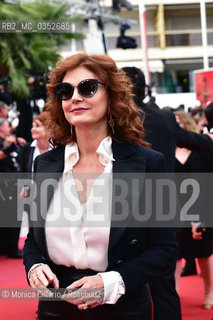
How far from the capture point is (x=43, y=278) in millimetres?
2178

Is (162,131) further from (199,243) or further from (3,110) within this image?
(3,110)

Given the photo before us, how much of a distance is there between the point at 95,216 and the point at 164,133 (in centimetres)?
186

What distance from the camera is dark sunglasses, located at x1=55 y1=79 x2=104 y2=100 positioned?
2312 millimetres

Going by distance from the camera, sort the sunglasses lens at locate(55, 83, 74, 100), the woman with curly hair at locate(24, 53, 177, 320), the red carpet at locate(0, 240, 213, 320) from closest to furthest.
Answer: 1. the woman with curly hair at locate(24, 53, 177, 320)
2. the sunglasses lens at locate(55, 83, 74, 100)
3. the red carpet at locate(0, 240, 213, 320)

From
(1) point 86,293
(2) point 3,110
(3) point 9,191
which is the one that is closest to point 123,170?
(1) point 86,293

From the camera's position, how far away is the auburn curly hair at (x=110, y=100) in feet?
7.80

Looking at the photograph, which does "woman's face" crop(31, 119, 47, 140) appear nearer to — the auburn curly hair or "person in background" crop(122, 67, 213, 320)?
"person in background" crop(122, 67, 213, 320)

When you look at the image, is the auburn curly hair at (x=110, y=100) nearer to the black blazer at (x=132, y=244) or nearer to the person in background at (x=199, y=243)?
the black blazer at (x=132, y=244)

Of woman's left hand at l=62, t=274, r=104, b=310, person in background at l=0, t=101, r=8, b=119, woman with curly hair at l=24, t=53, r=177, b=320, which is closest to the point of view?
woman's left hand at l=62, t=274, r=104, b=310

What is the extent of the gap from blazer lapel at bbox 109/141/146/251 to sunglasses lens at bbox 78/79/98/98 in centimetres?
23

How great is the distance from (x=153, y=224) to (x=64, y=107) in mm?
537

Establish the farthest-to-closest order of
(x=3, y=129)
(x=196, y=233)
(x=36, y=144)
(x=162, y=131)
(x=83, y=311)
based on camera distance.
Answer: (x=3, y=129), (x=36, y=144), (x=196, y=233), (x=162, y=131), (x=83, y=311)

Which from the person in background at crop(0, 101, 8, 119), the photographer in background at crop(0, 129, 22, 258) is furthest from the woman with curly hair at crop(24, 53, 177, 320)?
the person in background at crop(0, 101, 8, 119)

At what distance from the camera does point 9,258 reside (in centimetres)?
820
